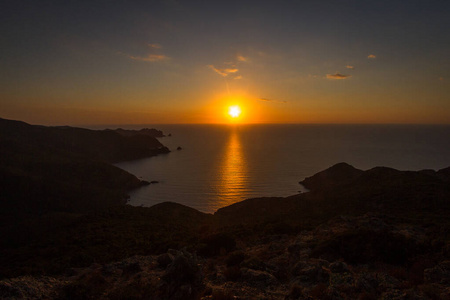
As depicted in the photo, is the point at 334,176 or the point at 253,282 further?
the point at 334,176

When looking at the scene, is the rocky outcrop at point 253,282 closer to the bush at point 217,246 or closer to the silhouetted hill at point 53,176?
the bush at point 217,246

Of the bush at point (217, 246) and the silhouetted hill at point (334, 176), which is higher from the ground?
the bush at point (217, 246)

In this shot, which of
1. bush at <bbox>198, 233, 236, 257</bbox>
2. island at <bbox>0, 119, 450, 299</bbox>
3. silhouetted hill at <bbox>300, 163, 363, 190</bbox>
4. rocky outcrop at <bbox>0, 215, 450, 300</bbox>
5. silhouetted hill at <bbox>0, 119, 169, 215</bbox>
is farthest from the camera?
silhouetted hill at <bbox>300, 163, 363, 190</bbox>

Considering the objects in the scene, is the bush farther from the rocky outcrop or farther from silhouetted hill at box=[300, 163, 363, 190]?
silhouetted hill at box=[300, 163, 363, 190]

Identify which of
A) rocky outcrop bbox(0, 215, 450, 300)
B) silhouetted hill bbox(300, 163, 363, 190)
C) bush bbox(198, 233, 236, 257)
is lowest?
silhouetted hill bbox(300, 163, 363, 190)

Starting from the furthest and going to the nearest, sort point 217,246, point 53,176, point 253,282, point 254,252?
point 53,176, point 217,246, point 254,252, point 253,282

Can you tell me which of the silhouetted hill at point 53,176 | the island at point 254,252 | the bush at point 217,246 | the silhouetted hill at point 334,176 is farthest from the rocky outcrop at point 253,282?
the silhouetted hill at point 334,176


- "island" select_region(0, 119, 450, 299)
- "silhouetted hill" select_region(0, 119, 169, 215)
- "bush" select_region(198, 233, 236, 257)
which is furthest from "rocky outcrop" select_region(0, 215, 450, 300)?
"silhouetted hill" select_region(0, 119, 169, 215)

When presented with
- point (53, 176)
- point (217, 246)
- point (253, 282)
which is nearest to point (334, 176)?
point (217, 246)

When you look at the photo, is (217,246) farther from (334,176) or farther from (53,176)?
(53,176)

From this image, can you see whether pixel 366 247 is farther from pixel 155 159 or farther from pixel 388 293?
pixel 155 159

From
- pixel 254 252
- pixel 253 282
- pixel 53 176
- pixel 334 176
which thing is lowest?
pixel 53 176

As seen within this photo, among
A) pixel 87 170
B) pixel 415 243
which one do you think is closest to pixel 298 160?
pixel 87 170

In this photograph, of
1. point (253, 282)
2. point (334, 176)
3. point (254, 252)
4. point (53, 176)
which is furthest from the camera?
point (334, 176)
